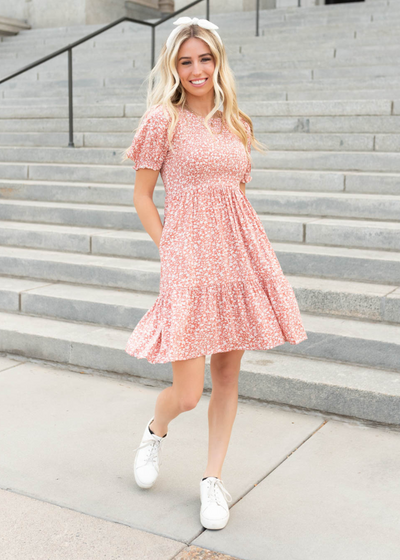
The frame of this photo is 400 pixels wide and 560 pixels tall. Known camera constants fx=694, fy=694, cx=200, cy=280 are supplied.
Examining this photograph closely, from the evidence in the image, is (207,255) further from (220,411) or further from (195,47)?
(195,47)

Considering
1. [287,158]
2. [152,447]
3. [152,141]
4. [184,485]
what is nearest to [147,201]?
[152,141]

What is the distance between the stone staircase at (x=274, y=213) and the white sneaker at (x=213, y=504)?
3.99ft

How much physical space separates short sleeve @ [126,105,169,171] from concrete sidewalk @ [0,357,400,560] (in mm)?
1440

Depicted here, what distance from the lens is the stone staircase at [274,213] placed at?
4.22 m

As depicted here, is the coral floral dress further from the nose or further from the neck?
the nose

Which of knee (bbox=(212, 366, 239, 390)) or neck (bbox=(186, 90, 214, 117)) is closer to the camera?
neck (bbox=(186, 90, 214, 117))

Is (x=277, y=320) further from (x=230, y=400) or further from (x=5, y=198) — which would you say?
(x=5, y=198)

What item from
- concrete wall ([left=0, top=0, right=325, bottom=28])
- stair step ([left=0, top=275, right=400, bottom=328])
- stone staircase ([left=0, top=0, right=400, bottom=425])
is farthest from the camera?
concrete wall ([left=0, top=0, right=325, bottom=28])

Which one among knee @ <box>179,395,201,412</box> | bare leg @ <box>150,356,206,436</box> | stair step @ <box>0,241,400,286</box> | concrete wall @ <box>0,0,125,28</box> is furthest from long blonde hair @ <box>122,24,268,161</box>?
concrete wall @ <box>0,0,125,28</box>

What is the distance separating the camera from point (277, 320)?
2785 mm

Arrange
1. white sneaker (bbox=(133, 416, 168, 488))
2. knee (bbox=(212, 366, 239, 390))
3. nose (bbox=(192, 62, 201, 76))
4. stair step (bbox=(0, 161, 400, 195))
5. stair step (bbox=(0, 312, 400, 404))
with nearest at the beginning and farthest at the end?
1. nose (bbox=(192, 62, 201, 76))
2. knee (bbox=(212, 366, 239, 390))
3. white sneaker (bbox=(133, 416, 168, 488))
4. stair step (bbox=(0, 312, 400, 404))
5. stair step (bbox=(0, 161, 400, 195))

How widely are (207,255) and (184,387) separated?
0.54 metres

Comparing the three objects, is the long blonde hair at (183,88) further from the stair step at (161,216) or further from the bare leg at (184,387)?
the stair step at (161,216)

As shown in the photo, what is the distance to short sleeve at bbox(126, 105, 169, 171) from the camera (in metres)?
2.66
